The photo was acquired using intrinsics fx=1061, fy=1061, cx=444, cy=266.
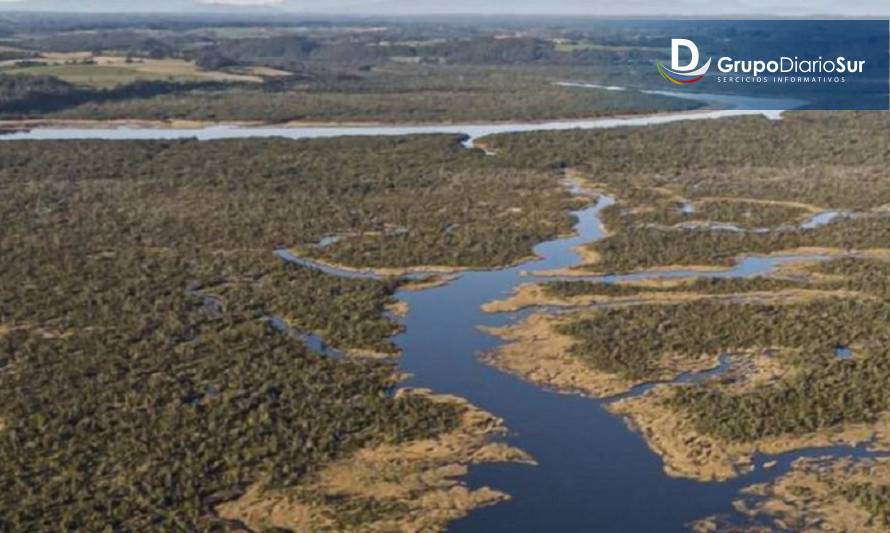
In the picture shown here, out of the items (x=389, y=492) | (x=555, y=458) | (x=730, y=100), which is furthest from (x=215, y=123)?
(x=389, y=492)

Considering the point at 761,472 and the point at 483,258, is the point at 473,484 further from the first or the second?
the point at 483,258

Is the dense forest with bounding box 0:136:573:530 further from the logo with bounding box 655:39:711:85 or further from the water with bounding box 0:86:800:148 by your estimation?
the logo with bounding box 655:39:711:85

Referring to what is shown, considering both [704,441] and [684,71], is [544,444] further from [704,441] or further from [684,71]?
[684,71]

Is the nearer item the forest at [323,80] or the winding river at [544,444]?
the winding river at [544,444]

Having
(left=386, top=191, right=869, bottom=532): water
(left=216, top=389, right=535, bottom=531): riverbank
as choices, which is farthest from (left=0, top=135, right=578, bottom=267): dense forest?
(left=216, top=389, right=535, bottom=531): riverbank

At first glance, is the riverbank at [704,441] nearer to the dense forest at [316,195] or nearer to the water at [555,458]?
the water at [555,458]

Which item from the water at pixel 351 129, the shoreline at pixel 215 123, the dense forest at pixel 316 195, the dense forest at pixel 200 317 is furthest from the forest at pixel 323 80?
the dense forest at pixel 200 317

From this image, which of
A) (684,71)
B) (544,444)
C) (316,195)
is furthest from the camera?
(684,71)

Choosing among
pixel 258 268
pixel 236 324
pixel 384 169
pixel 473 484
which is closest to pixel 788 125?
pixel 384 169
